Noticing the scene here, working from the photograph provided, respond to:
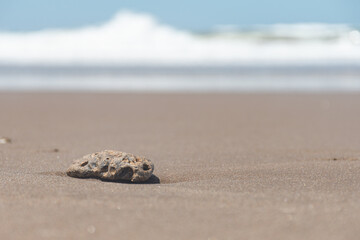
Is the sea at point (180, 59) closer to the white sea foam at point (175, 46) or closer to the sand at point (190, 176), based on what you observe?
the white sea foam at point (175, 46)

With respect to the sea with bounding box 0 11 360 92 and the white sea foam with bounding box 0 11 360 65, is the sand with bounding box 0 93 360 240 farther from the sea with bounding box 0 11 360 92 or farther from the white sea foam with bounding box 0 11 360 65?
the white sea foam with bounding box 0 11 360 65

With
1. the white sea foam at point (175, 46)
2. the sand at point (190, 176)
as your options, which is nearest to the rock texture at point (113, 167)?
the sand at point (190, 176)

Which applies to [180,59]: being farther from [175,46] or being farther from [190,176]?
[190,176]

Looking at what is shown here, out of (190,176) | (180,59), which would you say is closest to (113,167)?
(190,176)

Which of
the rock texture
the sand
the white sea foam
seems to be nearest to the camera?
the sand

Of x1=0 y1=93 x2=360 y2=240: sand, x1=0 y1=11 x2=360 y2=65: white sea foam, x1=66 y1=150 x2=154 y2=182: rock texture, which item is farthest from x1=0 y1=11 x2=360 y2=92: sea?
x1=66 y1=150 x2=154 y2=182: rock texture

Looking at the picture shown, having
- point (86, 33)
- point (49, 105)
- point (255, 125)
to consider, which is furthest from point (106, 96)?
point (86, 33)
